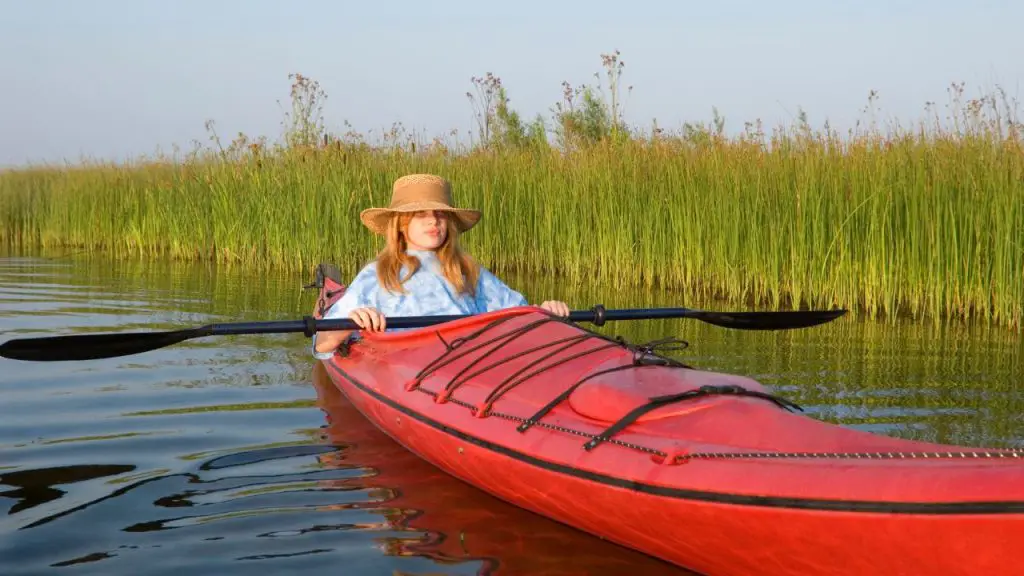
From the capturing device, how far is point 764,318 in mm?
5750

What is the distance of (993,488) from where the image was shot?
106 inches

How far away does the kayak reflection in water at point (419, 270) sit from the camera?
5781mm

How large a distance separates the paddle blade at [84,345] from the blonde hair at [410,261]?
3.10 ft

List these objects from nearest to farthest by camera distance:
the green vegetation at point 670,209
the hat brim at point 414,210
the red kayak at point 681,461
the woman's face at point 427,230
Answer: the red kayak at point 681,461
the hat brim at point 414,210
the woman's face at point 427,230
the green vegetation at point 670,209

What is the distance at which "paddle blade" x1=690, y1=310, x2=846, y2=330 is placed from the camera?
5727mm

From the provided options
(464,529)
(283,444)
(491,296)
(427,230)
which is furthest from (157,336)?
(464,529)

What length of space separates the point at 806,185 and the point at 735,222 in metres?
0.68

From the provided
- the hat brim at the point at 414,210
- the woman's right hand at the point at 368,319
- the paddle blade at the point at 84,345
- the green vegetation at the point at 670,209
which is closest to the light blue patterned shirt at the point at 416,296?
the hat brim at the point at 414,210

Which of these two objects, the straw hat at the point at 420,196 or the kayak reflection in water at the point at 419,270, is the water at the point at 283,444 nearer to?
the kayak reflection in water at the point at 419,270

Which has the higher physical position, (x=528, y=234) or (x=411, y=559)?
(x=528, y=234)

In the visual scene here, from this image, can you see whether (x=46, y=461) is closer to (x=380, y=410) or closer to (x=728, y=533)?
(x=380, y=410)

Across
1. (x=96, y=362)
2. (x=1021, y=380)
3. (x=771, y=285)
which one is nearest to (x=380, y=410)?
(x=96, y=362)

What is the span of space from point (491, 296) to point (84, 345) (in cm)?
200

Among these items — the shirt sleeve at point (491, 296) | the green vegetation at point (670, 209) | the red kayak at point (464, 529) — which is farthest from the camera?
the green vegetation at point (670, 209)
